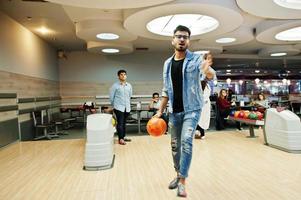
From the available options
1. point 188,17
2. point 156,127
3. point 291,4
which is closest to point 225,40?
point 188,17

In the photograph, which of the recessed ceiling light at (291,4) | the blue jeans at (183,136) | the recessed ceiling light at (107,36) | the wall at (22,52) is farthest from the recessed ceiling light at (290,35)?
the wall at (22,52)

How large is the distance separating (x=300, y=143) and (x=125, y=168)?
9.80ft

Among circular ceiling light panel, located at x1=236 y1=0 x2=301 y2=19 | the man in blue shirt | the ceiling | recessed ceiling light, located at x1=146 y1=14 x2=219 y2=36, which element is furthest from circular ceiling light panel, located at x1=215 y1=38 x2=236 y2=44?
the man in blue shirt

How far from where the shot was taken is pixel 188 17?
18.0ft

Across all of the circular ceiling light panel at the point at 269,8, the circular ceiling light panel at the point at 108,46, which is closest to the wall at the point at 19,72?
the circular ceiling light panel at the point at 108,46

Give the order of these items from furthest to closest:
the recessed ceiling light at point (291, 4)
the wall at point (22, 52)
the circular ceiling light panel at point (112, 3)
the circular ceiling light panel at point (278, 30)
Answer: the circular ceiling light panel at point (278, 30) < the wall at point (22, 52) < the recessed ceiling light at point (291, 4) < the circular ceiling light panel at point (112, 3)

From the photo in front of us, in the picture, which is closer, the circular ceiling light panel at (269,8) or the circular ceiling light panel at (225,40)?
the circular ceiling light panel at (269,8)

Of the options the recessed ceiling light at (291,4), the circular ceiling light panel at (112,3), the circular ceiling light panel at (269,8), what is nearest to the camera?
the circular ceiling light panel at (112,3)

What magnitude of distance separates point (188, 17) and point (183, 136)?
12.8ft

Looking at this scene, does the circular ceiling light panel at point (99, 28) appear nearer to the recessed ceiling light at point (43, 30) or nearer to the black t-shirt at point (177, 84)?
the recessed ceiling light at point (43, 30)

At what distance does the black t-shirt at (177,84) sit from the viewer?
7.84ft

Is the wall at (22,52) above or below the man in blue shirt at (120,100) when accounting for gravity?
above

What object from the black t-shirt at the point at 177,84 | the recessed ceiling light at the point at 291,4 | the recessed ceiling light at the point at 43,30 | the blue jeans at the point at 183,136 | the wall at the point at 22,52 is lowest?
the blue jeans at the point at 183,136

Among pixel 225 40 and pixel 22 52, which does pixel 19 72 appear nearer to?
pixel 22 52
